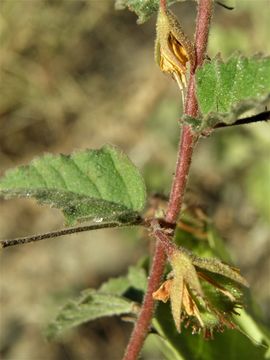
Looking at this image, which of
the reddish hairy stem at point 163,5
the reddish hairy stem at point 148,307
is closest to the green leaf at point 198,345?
the reddish hairy stem at point 148,307

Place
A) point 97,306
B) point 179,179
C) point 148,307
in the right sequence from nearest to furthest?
point 179,179 → point 148,307 → point 97,306

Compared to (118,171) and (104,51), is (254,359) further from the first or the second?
(104,51)

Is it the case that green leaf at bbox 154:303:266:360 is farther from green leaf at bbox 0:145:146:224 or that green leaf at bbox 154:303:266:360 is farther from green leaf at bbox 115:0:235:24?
green leaf at bbox 115:0:235:24

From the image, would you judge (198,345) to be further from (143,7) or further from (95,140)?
(95,140)

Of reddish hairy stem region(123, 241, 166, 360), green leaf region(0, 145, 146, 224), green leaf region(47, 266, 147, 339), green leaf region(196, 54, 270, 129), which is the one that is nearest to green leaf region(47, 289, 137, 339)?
green leaf region(47, 266, 147, 339)

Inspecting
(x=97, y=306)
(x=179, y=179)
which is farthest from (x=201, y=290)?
(x=97, y=306)
